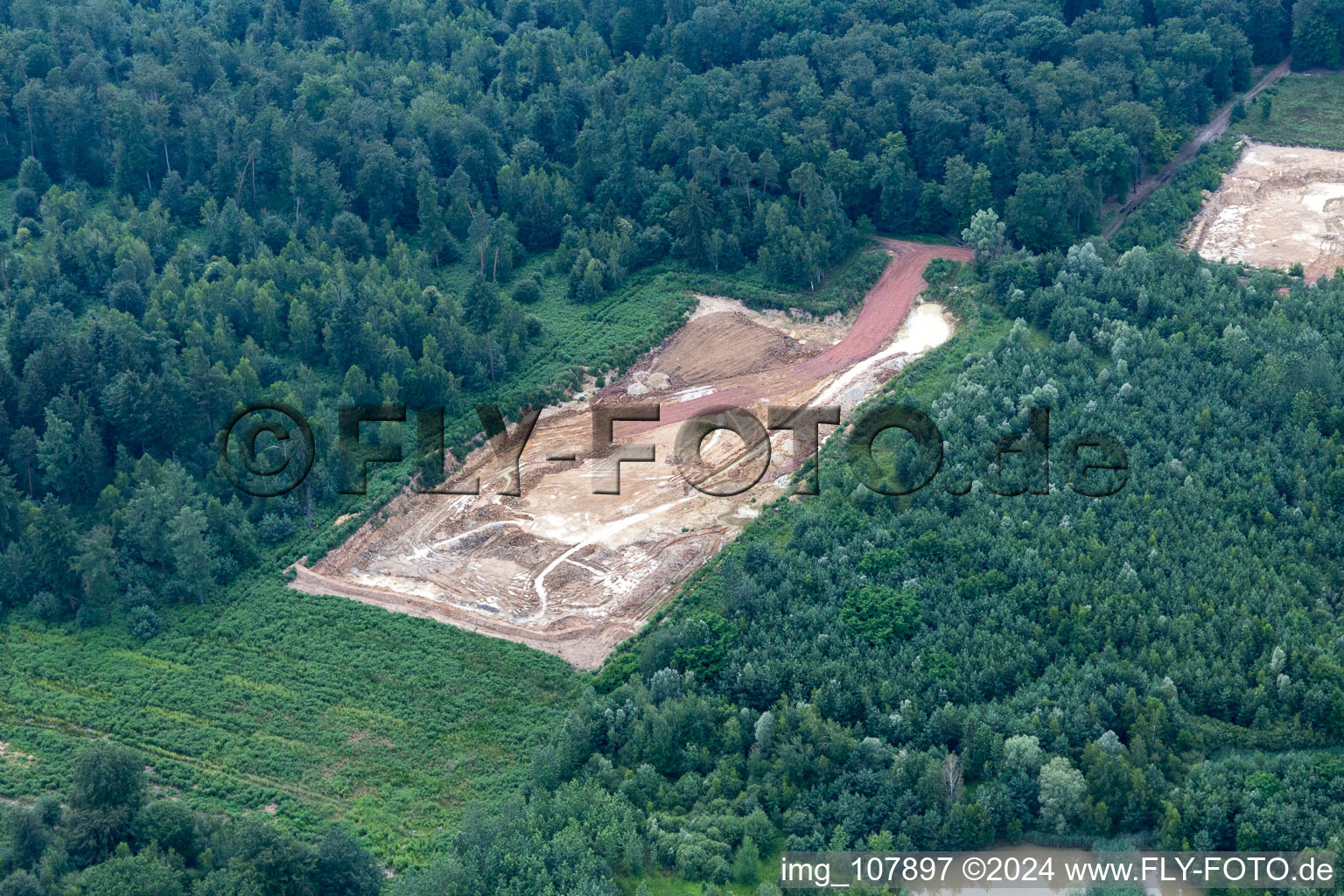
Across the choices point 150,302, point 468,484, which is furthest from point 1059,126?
point 150,302

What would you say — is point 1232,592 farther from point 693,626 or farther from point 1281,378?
point 693,626

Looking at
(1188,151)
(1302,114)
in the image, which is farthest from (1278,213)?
(1302,114)

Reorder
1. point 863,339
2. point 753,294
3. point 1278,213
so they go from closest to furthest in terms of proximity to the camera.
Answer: point 863,339 < point 753,294 < point 1278,213

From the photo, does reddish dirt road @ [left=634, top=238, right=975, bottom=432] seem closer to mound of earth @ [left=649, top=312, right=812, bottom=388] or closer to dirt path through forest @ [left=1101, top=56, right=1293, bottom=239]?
mound of earth @ [left=649, top=312, right=812, bottom=388]

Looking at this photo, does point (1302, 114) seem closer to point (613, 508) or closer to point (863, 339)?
point (863, 339)

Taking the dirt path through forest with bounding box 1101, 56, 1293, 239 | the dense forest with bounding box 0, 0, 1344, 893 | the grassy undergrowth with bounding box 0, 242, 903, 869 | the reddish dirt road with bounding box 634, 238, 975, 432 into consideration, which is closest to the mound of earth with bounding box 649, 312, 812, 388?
the reddish dirt road with bounding box 634, 238, 975, 432

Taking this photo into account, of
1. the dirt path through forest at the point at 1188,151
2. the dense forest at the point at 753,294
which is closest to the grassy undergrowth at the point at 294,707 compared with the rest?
the dense forest at the point at 753,294
